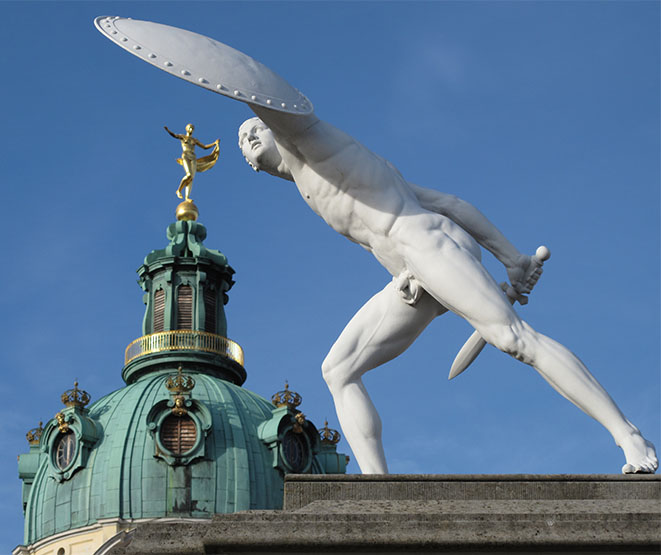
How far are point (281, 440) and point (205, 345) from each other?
5.82 meters

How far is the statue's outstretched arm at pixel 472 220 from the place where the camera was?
12.2 meters

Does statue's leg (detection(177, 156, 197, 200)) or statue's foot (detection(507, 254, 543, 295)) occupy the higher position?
statue's leg (detection(177, 156, 197, 200))

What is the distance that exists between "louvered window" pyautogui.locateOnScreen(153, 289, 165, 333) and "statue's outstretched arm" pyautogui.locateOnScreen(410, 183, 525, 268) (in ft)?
138

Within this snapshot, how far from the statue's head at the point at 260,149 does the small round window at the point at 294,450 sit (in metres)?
36.3

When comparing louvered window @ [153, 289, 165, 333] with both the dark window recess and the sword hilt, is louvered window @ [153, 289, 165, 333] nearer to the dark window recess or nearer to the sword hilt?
the dark window recess

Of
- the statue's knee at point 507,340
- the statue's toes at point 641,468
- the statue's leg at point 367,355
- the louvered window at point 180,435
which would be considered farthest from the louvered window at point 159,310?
the statue's toes at point 641,468

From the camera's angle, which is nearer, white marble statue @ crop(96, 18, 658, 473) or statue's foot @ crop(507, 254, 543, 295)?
white marble statue @ crop(96, 18, 658, 473)

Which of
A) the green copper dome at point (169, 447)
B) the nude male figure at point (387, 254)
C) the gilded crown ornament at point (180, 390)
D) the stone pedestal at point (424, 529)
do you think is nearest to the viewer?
the stone pedestal at point (424, 529)

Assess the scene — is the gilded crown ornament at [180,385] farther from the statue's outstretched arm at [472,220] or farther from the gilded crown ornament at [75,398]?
the statue's outstretched arm at [472,220]

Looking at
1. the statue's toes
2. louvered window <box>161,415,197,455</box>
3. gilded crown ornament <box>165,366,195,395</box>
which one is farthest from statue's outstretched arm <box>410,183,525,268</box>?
gilded crown ornament <box>165,366,195,395</box>

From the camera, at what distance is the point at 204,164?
191 ft

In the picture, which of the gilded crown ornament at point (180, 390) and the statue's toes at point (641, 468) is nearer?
the statue's toes at point (641, 468)

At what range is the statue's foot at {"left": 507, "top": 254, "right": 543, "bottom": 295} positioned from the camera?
1218 centimetres

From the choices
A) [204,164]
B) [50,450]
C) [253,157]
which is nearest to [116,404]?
[50,450]
